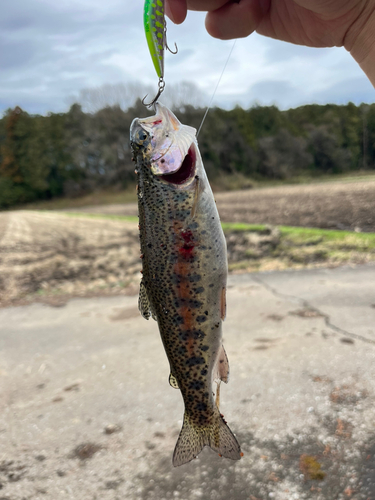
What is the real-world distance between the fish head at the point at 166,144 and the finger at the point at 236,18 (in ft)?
4.27

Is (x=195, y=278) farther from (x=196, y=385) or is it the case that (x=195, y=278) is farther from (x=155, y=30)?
(x=155, y=30)

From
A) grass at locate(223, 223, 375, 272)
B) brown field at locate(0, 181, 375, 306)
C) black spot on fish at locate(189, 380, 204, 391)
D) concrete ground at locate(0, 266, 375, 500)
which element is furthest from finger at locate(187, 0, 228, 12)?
grass at locate(223, 223, 375, 272)

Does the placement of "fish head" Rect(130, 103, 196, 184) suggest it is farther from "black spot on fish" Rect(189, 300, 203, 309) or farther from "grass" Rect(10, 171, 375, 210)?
"grass" Rect(10, 171, 375, 210)

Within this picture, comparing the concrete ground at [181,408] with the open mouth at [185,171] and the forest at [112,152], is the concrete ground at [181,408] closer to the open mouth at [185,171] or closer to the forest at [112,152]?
the open mouth at [185,171]

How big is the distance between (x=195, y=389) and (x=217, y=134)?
106 ft

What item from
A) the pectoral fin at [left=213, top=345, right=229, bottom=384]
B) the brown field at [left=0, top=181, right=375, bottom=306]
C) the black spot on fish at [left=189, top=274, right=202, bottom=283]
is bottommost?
the brown field at [left=0, top=181, right=375, bottom=306]

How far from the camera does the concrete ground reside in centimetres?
304

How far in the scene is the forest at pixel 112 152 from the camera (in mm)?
30484

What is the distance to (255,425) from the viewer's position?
11.7 ft

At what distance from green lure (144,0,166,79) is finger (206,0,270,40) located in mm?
1134

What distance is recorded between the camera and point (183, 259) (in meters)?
1.77

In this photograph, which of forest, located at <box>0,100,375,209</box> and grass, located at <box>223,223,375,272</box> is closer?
grass, located at <box>223,223,375,272</box>

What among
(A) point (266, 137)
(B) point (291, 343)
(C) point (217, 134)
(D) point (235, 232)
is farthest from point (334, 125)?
(B) point (291, 343)

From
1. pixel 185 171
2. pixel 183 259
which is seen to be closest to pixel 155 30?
pixel 185 171
